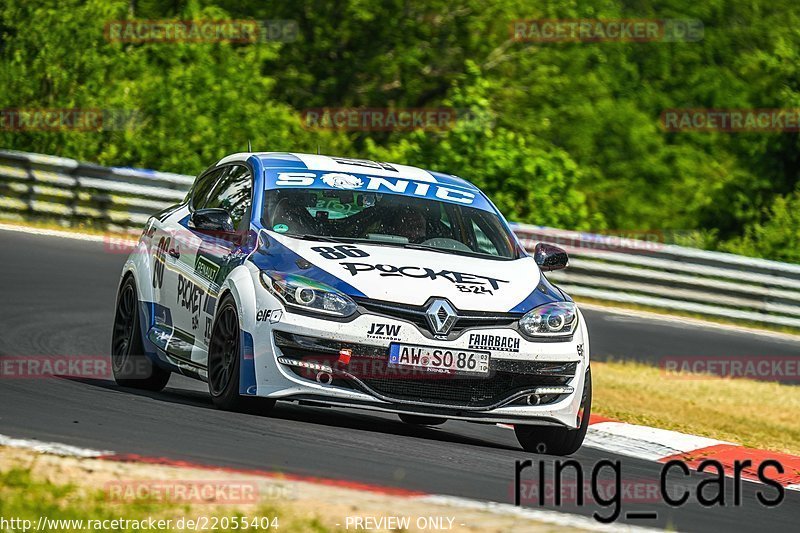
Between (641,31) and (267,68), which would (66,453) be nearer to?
(267,68)

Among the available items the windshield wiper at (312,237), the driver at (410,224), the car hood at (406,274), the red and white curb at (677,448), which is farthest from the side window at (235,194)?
→ the red and white curb at (677,448)

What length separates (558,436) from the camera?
27.9 feet

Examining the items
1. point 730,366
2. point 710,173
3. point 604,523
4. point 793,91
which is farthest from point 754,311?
point 710,173

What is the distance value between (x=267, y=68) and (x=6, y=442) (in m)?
28.0

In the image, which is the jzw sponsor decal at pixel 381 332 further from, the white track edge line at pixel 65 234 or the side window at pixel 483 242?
the white track edge line at pixel 65 234

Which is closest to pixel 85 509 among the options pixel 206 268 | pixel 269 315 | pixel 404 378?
pixel 269 315

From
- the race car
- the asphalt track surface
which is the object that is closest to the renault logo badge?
the race car

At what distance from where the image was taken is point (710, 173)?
40.8 meters

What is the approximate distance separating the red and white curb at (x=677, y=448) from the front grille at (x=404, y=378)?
1.53 meters

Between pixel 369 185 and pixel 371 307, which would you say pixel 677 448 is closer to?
pixel 369 185

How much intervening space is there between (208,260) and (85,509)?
368 centimetres

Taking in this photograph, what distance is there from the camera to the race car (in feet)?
25.3

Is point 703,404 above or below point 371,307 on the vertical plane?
below

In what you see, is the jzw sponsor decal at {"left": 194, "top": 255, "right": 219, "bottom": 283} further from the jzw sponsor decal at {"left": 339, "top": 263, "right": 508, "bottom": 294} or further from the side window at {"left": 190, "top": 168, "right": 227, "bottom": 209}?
the jzw sponsor decal at {"left": 339, "top": 263, "right": 508, "bottom": 294}
